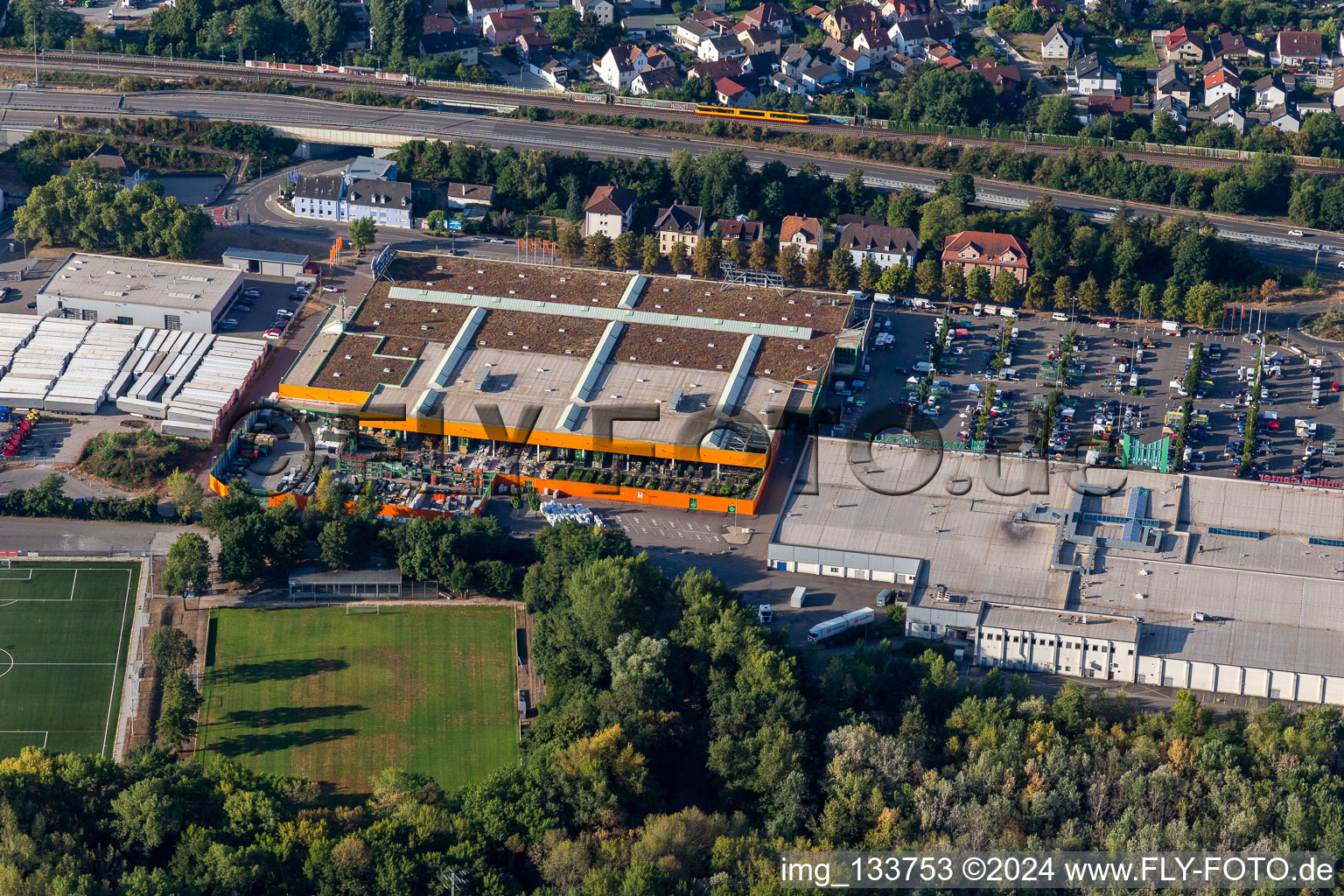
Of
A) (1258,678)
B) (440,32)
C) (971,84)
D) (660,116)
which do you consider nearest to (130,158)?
(440,32)

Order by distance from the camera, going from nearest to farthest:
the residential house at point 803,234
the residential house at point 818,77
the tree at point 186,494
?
the tree at point 186,494 < the residential house at point 803,234 < the residential house at point 818,77

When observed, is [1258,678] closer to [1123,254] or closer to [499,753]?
[499,753]

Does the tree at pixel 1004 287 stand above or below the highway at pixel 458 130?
A: below

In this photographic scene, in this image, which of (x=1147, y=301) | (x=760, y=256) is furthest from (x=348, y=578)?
(x=1147, y=301)

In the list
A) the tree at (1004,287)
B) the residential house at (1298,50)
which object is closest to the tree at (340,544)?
the tree at (1004,287)

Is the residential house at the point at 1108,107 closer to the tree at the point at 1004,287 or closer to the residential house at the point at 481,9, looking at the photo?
the tree at the point at 1004,287
